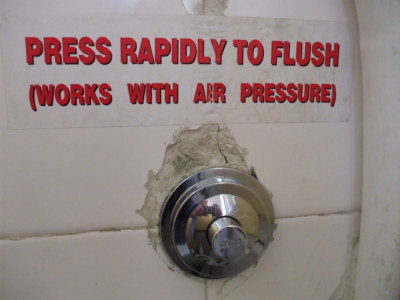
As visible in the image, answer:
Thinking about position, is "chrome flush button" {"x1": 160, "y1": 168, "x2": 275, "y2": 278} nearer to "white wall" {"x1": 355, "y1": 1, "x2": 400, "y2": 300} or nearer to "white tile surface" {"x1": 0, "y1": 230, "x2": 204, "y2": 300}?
"white tile surface" {"x1": 0, "y1": 230, "x2": 204, "y2": 300}

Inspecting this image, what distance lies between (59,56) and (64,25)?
1.5 inches

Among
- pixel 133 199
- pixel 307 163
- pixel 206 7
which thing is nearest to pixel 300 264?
pixel 307 163

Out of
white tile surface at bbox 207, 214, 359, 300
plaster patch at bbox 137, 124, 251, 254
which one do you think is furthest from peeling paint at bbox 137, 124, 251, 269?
white tile surface at bbox 207, 214, 359, 300

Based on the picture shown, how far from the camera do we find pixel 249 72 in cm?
40

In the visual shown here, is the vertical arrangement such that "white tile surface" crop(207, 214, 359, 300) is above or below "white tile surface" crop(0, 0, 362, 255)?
below

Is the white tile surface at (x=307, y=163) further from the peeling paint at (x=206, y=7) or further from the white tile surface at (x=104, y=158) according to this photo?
the peeling paint at (x=206, y=7)

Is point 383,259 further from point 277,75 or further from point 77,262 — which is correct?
point 77,262

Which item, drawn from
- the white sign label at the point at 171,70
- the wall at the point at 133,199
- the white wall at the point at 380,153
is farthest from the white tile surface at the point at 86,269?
the white wall at the point at 380,153

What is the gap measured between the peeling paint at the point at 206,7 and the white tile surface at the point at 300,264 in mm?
327

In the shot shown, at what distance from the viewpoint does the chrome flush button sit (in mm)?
375

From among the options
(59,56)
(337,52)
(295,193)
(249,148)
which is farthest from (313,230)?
(59,56)

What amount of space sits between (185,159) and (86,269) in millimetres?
215

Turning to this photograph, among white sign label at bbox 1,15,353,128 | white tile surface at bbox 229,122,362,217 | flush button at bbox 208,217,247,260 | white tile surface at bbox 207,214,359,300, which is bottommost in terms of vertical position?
white tile surface at bbox 207,214,359,300

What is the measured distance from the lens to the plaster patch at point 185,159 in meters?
0.40
